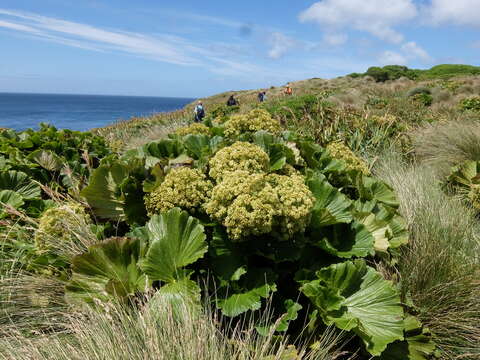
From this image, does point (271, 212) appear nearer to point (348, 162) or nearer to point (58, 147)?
point (348, 162)

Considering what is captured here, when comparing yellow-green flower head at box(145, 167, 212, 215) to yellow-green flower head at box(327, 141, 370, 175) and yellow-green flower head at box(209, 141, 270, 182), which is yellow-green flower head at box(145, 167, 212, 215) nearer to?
yellow-green flower head at box(209, 141, 270, 182)

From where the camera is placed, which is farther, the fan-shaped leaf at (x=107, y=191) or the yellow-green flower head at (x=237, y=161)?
the fan-shaped leaf at (x=107, y=191)

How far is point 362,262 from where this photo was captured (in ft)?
7.38

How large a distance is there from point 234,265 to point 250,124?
180 centimetres

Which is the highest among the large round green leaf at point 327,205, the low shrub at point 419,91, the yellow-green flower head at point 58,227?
the low shrub at point 419,91

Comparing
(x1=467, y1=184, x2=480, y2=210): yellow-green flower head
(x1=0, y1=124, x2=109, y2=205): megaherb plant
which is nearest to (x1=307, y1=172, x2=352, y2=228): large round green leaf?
(x1=0, y1=124, x2=109, y2=205): megaherb plant

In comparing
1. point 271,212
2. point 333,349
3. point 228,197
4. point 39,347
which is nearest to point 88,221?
point 39,347

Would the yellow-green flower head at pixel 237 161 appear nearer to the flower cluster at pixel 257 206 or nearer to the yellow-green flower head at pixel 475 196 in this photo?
the flower cluster at pixel 257 206

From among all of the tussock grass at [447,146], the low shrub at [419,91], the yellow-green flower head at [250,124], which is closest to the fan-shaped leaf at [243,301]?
the yellow-green flower head at [250,124]

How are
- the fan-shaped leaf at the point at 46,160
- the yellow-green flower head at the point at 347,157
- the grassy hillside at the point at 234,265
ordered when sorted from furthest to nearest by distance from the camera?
the fan-shaped leaf at the point at 46,160 → the yellow-green flower head at the point at 347,157 → the grassy hillside at the point at 234,265

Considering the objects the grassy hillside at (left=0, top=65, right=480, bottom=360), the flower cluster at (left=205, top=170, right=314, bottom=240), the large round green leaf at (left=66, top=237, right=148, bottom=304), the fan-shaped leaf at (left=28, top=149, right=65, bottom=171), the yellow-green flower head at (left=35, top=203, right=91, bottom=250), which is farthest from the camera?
the fan-shaped leaf at (left=28, top=149, right=65, bottom=171)

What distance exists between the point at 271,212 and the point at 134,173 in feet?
3.94

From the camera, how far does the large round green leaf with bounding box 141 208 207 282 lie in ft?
7.13

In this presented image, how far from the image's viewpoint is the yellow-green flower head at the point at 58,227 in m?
2.64
